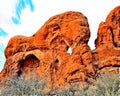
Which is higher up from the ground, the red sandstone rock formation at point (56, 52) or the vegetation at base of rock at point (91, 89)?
the red sandstone rock formation at point (56, 52)

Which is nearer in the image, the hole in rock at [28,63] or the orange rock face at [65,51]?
the orange rock face at [65,51]

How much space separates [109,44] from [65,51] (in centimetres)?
759

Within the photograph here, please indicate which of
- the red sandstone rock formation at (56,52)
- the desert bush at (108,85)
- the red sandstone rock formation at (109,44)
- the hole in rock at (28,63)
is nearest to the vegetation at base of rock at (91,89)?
the desert bush at (108,85)

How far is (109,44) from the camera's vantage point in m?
54.0

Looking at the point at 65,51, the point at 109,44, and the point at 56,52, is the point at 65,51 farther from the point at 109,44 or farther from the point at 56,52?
the point at 109,44

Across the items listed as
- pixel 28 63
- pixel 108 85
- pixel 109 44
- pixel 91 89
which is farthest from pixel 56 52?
pixel 108 85

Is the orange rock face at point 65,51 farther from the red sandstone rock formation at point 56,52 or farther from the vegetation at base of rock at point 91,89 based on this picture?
the vegetation at base of rock at point 91,89

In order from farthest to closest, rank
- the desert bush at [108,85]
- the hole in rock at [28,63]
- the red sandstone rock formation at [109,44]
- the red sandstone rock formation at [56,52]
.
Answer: the hole in rock at [28,63], the red sandstone rock formation at [109,44], the red sandstone rock formation at [56,52], the desert bush at [108,85]

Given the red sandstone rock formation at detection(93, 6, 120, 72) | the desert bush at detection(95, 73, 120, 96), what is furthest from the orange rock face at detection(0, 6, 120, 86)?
the desert bush at detection(95, 73, 120, 96)

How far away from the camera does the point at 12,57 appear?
5712 cm

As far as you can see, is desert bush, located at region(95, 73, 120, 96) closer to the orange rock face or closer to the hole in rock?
the orange rock face

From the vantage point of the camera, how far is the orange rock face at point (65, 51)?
48.9m

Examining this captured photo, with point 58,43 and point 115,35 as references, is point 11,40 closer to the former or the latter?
point 58,43

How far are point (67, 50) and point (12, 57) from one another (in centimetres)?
1052
